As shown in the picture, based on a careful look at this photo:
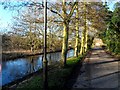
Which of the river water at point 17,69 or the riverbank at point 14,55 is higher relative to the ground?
the riverbank at point 14,55

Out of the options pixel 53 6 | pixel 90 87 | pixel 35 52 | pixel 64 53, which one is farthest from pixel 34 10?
pixel 35 52

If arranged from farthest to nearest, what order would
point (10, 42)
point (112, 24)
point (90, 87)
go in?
1. point (10, 42)
2. point (112, 24)
3. point (90, 87)

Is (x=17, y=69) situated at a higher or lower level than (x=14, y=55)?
lower

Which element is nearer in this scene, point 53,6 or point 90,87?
point 90,87

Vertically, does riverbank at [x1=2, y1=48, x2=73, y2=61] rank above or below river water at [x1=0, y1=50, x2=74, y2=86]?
above

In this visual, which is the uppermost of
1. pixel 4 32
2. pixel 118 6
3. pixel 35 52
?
pixel 118 6

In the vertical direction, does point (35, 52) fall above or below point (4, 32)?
below

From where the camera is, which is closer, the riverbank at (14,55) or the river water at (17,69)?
the river water at (17,69)

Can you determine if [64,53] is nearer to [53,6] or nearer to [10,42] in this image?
[53,6]

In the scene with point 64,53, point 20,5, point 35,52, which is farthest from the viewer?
A: point 35,52

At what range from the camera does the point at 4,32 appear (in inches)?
1726

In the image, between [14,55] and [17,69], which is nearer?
[17,69]

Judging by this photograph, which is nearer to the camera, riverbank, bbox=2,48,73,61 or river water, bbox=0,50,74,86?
river water, bbox=0,50,74,86

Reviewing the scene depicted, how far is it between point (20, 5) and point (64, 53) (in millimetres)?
5157
